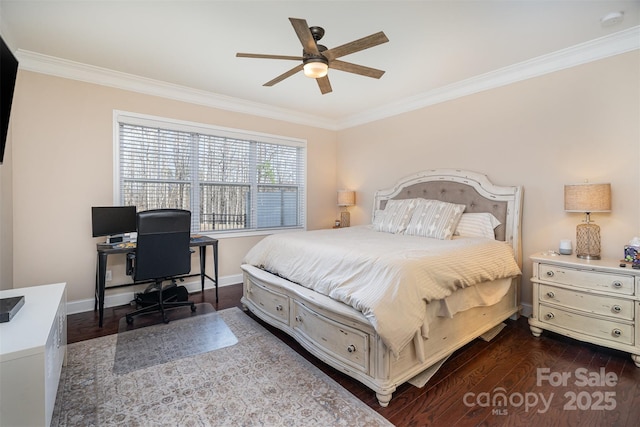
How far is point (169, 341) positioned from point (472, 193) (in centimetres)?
341

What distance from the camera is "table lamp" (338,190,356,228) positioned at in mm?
4848

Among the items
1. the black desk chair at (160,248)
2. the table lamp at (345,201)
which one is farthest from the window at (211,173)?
the black desk chair at (160,248)

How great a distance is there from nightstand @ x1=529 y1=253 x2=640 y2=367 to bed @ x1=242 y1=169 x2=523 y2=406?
0.26 metres

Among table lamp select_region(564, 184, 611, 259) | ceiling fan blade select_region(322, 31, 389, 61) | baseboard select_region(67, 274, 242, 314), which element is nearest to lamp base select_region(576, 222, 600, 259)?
table lamp select_region(564, 184, 611, 259)

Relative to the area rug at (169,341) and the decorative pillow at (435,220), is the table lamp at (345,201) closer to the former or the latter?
the decorative pillow at (435,220)

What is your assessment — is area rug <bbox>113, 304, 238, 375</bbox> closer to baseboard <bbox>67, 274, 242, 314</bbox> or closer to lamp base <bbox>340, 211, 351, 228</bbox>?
baseboard <bbox>67, 274, 242, 314</bbox>

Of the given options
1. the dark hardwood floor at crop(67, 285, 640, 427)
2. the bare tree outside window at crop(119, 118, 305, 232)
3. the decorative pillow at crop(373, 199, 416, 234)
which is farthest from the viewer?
the bare tree outside window at crop(119, 118, 305, 232)

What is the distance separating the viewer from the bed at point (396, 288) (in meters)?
1.76

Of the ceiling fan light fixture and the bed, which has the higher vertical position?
the ceiling fan light fixture

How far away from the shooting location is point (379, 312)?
167cm

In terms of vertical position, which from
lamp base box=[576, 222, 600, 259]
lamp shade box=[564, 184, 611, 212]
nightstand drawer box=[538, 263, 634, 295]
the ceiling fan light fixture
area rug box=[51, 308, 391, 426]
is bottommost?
area rug box=[51, 308, 391, 426]

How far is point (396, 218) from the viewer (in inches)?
137

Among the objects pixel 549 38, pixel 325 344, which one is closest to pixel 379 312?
pixel 325 344

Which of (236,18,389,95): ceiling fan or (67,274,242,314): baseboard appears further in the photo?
(67,274,242,314): baseboard
